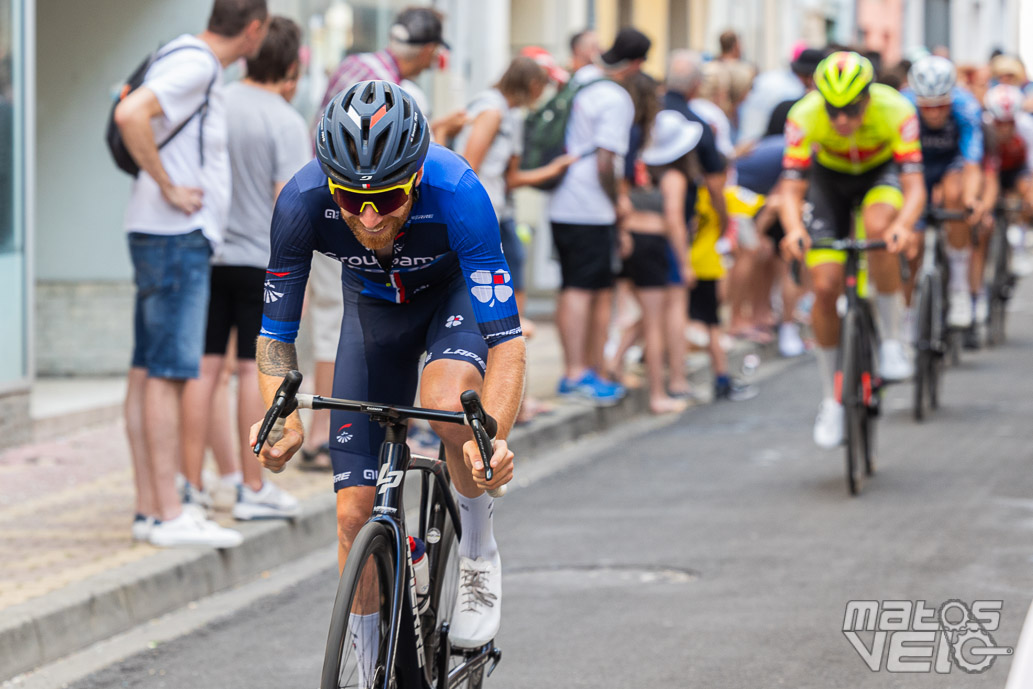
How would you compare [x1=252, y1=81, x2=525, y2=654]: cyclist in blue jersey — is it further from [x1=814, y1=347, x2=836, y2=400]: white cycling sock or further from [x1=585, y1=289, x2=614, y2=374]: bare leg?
[x1=585, y1=289, x2=614, y2=374]: bare leg

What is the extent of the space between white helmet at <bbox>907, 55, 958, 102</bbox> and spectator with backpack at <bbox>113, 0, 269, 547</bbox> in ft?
18.6

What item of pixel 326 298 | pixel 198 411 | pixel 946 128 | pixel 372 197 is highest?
pixel 372 197

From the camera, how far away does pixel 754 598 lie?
639 centimetres

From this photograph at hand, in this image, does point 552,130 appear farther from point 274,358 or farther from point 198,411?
point 274,358

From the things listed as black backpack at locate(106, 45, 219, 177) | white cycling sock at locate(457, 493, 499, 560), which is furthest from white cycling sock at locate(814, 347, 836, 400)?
white cycling sock at locate(457, 493, 499, 560)

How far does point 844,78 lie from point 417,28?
219cm

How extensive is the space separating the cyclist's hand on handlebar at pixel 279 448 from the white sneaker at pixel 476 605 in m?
0.81

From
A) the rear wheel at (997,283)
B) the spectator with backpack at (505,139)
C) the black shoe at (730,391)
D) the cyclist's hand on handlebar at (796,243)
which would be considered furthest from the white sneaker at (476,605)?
the rear wheel at (997,283)

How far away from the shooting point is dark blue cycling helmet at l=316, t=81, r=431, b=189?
407 cm

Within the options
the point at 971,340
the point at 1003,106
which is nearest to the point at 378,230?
the point at 971,340

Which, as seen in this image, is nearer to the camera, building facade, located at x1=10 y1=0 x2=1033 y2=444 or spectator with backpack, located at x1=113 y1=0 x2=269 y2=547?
spectator with backpack, located at x1=113 y1=0 x2=269 y2=547

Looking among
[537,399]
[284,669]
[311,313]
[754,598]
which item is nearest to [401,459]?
[284,669]

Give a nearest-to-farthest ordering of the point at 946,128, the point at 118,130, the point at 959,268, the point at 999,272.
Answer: the point at 118,130 → the point at 946,128 → the point at 959,268 → the point at 999,272

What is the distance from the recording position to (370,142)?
13.4 feet
